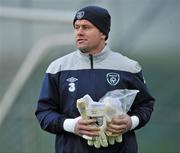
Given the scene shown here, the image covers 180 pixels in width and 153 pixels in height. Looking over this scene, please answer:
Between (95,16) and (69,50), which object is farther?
(69,50)

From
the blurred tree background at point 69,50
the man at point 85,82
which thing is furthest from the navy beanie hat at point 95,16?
the blurred tree background at point 69,50

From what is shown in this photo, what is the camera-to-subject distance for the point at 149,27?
4875 millimetres

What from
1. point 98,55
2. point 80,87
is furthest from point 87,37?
point 80,87

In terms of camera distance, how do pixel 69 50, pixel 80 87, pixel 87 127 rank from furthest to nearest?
pixel 69 50 → pixel 80 87 → pixel 87 127

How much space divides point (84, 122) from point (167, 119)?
6.89 feet

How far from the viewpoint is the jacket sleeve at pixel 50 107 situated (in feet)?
10.1

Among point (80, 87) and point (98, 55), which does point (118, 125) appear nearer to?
point (80, 87)

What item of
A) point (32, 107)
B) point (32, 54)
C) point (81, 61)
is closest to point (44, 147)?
point (32, 107)

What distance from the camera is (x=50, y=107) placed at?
10.2 ft

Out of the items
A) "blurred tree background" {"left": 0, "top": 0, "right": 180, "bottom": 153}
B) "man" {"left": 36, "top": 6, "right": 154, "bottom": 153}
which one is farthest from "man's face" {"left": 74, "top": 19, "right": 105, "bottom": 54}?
"blurred tree background" {"left": 0, "top": 0, "right": 180, "bottom": 153}

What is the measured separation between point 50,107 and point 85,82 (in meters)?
0.21

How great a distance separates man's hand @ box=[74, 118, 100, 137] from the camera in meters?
2.92

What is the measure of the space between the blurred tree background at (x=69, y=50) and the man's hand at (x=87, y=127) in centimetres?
196

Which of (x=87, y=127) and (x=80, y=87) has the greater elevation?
(x=80, y=87)
